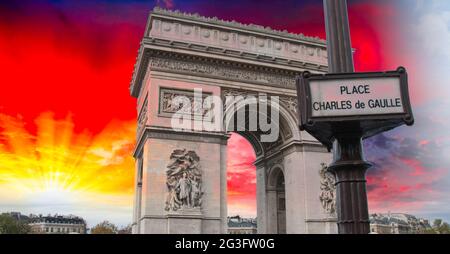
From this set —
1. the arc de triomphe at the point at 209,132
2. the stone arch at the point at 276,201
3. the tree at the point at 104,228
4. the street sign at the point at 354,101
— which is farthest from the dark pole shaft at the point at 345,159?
the tree at the point at 104,228

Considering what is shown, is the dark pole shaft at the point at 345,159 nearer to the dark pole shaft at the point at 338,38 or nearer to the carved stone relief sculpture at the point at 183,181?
the dark pole shaft at the point at 338,38

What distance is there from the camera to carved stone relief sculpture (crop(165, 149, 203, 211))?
788 inches

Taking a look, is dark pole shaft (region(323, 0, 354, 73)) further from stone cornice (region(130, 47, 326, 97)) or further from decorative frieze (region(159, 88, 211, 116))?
stone cornice (region(130, 47, 326, 97))

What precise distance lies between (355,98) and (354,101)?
0.09 ft

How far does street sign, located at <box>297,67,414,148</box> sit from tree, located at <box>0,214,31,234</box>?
46749mm

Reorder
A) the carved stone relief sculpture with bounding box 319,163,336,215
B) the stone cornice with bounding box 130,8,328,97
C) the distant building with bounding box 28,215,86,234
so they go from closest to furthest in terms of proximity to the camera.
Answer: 1. the stone cornice with bounding box 130,8,328,97
2. the carved stone relief sculpture with bounding box 319,163,336,215
3. the distant building with bounding box 28,215,86,234

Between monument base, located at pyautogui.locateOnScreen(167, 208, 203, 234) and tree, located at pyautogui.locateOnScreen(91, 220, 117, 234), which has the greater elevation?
tree, located at pyautogui.locateOnScreen(91, 220, 117, 234)

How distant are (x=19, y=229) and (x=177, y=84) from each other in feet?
107

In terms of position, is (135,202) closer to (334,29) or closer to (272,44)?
(272,44)

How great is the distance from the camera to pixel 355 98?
356 centimetres

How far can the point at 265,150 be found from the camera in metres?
27.5

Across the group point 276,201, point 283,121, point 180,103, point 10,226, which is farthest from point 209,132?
point 10,226

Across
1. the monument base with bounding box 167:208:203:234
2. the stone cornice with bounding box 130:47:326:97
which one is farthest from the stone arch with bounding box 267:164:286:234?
the monument base with bounding box 167:208:203:234
